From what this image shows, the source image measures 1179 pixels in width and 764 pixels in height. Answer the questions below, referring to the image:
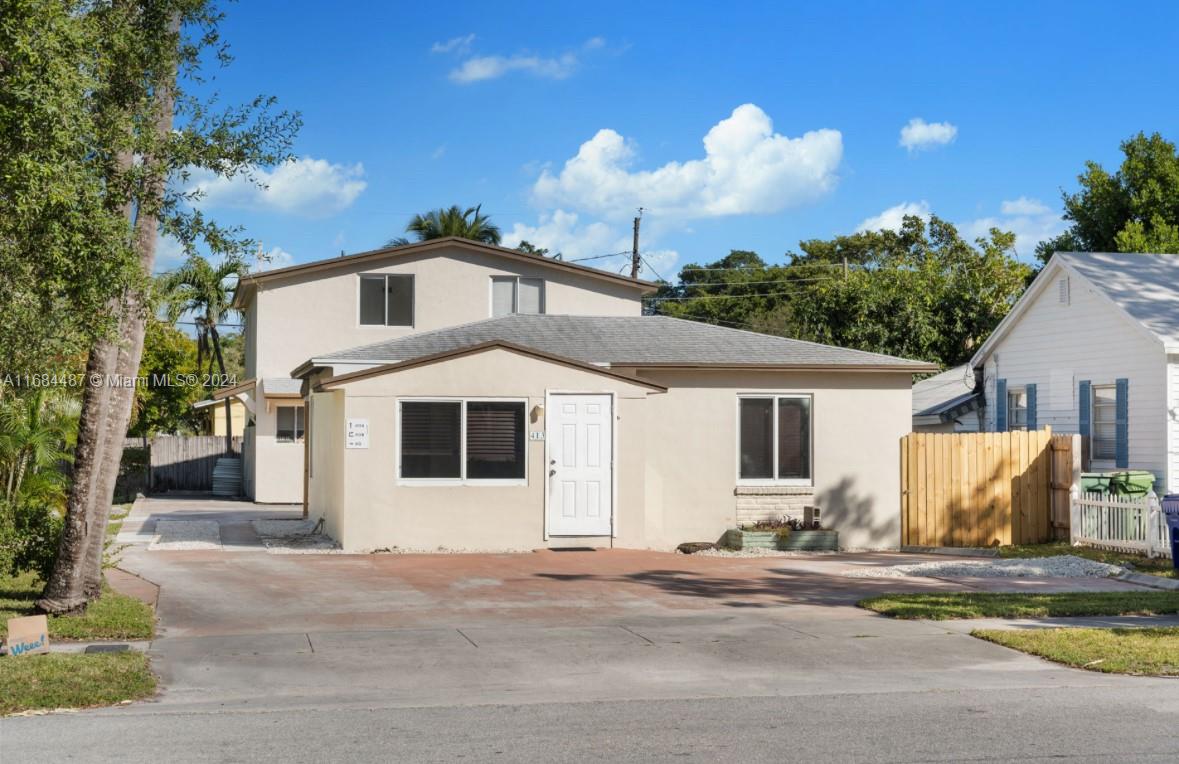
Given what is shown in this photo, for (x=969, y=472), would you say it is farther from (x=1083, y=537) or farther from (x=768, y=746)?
(x=768, y=746)

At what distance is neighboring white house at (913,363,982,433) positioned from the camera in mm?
28141

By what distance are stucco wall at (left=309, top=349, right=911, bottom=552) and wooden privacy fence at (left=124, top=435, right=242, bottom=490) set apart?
1656cm

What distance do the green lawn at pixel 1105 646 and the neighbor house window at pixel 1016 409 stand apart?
1456cm

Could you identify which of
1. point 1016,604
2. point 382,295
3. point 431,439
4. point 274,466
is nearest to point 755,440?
point 431,439

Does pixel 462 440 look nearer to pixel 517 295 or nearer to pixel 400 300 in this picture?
pixel 400 300

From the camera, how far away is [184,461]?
1468 inches

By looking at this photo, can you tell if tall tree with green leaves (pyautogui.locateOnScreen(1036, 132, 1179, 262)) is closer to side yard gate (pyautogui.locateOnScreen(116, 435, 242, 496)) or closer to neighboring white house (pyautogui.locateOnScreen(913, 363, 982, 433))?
neighboring white house (pyautogui.locateOnScreen(913, 363, 982, 433))

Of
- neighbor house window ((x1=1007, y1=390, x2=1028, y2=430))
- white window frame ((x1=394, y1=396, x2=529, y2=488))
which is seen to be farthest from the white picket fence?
white window frame ((x1=394, y1=396, x2=529, y2=488))

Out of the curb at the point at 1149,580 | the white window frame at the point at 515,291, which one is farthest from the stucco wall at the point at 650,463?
the white window frame at the point at 515,291

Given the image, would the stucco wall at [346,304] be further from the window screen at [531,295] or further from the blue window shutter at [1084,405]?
the blue window shutter at [1084,405]

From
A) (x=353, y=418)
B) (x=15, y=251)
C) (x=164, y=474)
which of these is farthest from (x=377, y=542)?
(x=164, y=474)

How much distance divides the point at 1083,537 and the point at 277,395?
18.6m

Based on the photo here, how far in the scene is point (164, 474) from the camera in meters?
37.0

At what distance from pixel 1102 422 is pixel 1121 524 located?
4.25 meters
